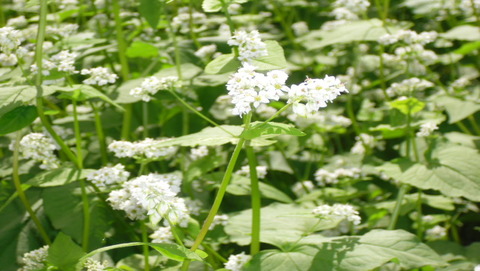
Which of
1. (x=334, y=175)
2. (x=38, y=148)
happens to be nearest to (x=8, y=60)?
(x=38, y=148)

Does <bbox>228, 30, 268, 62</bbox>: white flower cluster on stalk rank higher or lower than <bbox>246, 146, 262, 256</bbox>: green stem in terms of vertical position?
higher

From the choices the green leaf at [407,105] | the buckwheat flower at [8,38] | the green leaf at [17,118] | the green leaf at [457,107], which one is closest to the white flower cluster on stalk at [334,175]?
the green leaf at [407,105]

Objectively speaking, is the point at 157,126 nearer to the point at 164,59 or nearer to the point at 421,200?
the point at 164,59

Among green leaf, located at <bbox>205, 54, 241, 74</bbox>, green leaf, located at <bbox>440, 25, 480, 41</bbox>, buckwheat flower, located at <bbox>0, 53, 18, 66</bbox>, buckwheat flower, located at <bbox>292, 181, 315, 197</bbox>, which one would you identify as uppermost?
green leaf, located at <bbox>205, 54, 241, 74</bbox>

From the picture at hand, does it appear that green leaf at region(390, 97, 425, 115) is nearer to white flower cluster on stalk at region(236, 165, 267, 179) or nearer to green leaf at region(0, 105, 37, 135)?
white flower cluster on stalk at region(236, 165, 267, 179)

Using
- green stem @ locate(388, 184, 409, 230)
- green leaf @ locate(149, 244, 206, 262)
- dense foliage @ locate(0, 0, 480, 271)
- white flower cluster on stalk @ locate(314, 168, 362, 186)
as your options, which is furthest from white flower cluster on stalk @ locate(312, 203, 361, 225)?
white flower cluster on stalk @ locate(314, 168, 362, 186)

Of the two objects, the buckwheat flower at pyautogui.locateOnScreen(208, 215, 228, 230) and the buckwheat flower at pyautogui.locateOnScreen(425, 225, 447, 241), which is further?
the buckwheat flower at pyautogui.locateOnScreen(425, 225, 447, 241)

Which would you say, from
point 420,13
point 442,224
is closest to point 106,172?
point 442,224
